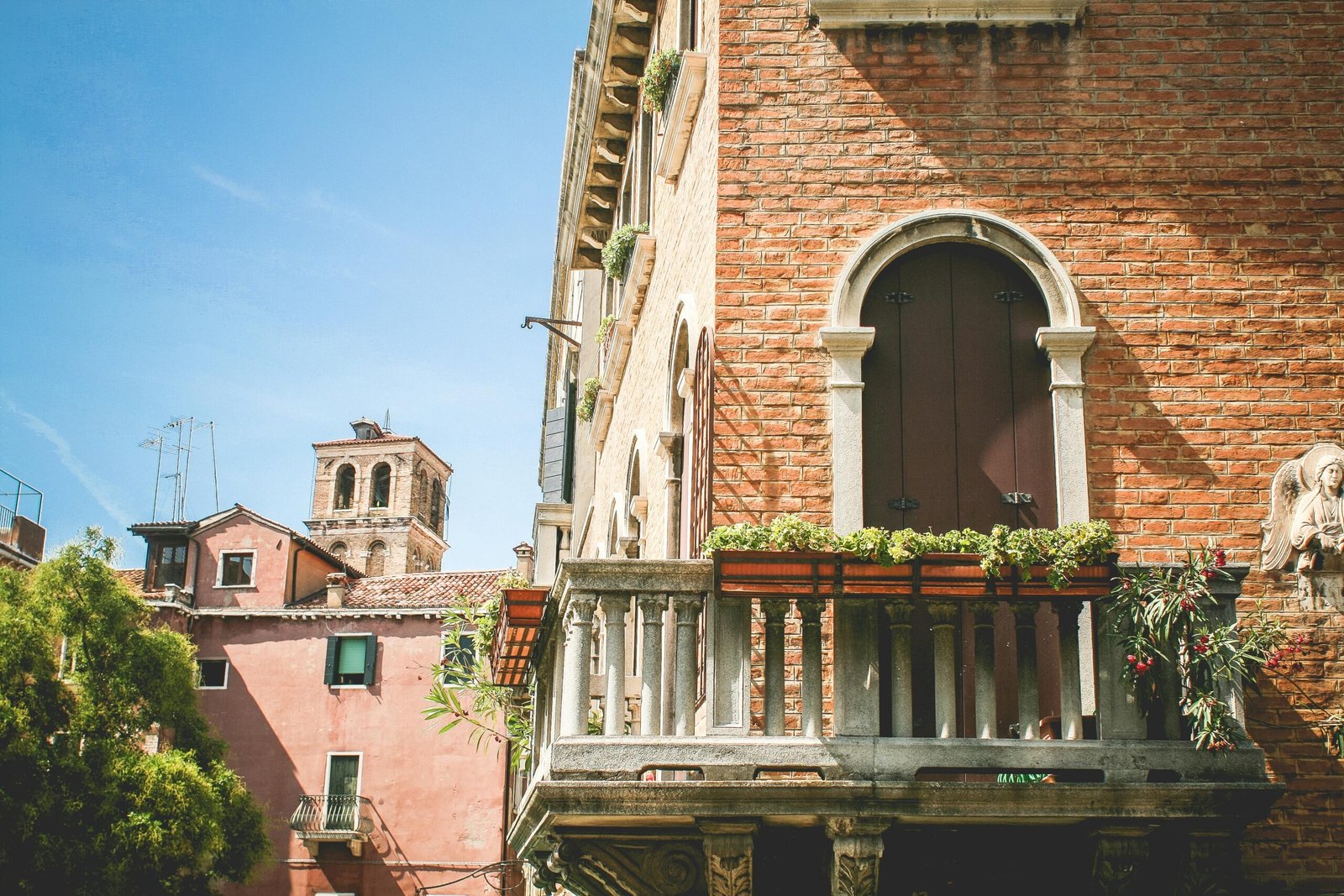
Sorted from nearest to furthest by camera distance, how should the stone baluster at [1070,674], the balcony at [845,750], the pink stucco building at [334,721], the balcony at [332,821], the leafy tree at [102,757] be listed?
the balcony at [845,750] → the stone baluster at [1070,674] → the leafy tree at [102,757] → the balcony at [332,821] → the pink stucco building at [334,721]

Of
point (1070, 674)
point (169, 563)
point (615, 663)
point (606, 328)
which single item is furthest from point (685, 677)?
point (169, 563)

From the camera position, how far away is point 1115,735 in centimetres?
666

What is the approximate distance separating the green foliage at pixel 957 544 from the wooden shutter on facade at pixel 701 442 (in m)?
1.19

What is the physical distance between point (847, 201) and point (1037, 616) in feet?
8.18

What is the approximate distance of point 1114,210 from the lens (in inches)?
330

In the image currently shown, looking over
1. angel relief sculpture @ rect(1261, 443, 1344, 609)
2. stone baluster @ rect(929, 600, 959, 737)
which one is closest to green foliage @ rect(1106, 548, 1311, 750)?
stone baluster @ rect(929, 600, 959, 737)

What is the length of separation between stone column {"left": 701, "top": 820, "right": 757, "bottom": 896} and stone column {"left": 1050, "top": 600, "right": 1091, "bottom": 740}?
148 cm

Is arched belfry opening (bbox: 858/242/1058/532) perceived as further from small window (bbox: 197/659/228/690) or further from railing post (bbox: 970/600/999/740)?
small window (bbox: 197/659/228/690)

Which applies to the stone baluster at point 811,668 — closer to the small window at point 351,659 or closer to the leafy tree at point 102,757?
the leafy tree at point 102,757

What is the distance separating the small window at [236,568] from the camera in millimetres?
41906

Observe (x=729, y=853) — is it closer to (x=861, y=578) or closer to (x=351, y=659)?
(x=861, y=578)

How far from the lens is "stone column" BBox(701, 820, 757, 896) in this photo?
21.6 ft

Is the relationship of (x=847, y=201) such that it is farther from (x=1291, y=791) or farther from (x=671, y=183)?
(x=1291, y=791)

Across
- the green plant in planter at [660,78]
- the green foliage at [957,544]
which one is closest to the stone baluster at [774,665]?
the green foliage at [957,544]
